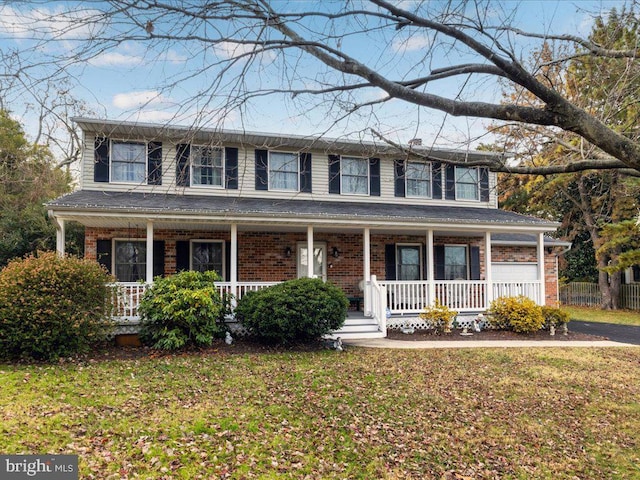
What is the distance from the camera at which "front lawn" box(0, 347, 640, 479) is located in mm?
4406

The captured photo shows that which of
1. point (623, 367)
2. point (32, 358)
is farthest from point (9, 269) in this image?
point (623, 367)

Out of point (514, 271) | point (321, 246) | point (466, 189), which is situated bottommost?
point (514, 271)

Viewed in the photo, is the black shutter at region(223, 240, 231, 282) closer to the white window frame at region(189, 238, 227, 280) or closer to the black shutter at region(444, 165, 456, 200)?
the white window frame at region(189, 238, 227, 280)

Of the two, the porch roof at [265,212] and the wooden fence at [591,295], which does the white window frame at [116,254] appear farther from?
the wooden fence at [591,295]

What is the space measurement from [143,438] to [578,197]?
2479 cm

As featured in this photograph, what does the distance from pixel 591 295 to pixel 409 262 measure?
14.2m

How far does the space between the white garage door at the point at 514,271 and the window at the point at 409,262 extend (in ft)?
11.2

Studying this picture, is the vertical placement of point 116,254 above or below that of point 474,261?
above

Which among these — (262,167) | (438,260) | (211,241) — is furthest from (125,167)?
(438,260)

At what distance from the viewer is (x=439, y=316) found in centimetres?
1156

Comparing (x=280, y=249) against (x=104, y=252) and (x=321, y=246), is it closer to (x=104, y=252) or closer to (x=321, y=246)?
A: (x=321, y=246)

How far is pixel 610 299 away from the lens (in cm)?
2119

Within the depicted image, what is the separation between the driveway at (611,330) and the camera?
12478 millimetres

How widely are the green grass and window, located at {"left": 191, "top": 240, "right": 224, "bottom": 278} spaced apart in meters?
14.4
